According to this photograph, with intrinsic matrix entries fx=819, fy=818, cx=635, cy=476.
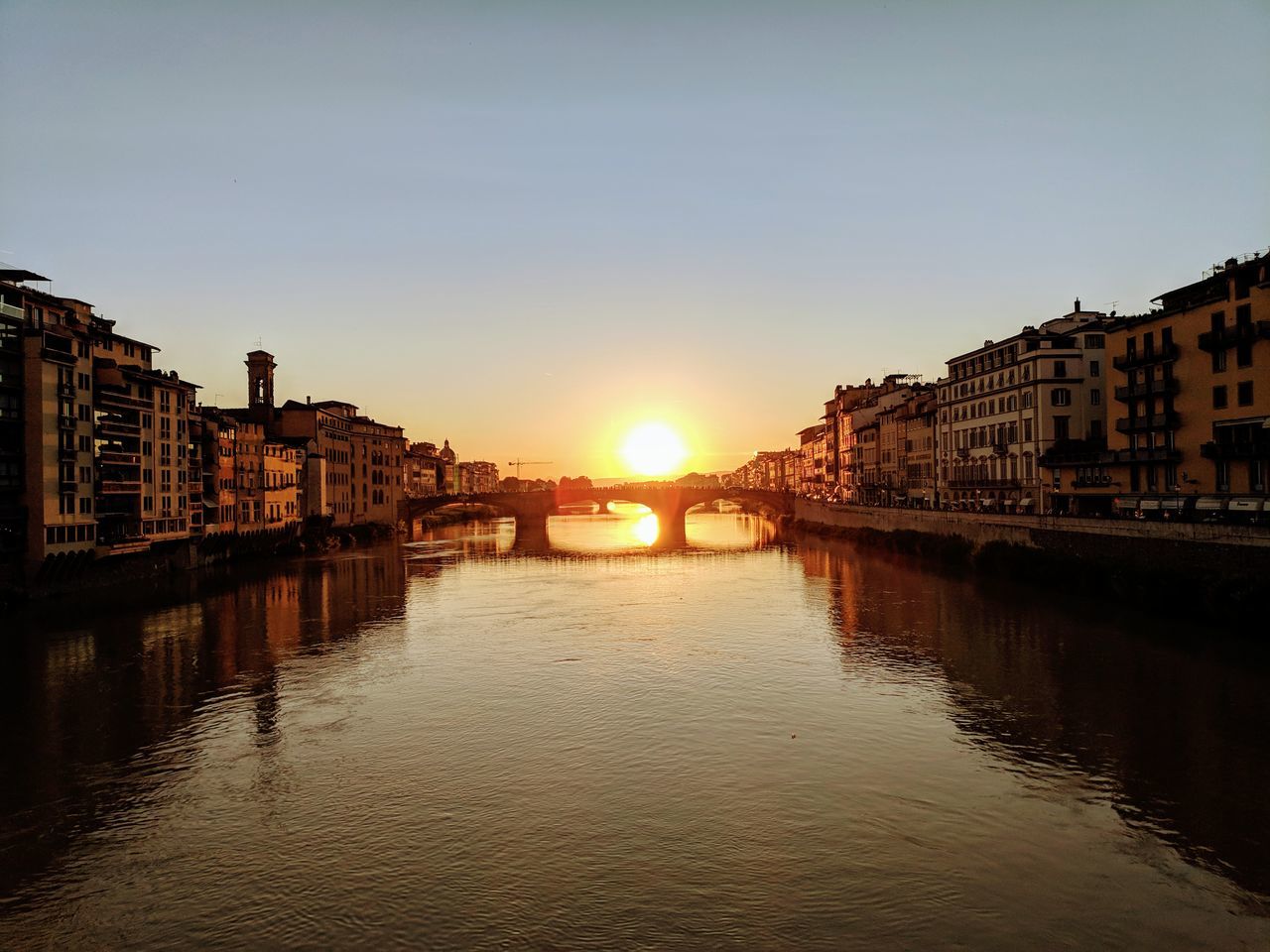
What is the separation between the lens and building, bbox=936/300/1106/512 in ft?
188

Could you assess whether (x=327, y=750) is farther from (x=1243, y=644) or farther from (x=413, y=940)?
(x=1243, y=644)

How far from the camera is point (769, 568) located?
65.7m

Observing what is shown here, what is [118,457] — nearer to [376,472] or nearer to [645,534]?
[376,472]

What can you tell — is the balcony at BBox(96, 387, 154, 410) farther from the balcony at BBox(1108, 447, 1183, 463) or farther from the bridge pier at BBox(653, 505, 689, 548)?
the balcony at BBox(1108, 447, 1183, 463)

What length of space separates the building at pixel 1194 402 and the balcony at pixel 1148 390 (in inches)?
2.5

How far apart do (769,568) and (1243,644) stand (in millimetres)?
37101

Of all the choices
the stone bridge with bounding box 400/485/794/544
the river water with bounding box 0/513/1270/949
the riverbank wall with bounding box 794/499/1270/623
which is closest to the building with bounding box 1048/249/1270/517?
the riverbank wall with bounding box 794/499/1270/623

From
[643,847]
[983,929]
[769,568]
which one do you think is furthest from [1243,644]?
[769,568]

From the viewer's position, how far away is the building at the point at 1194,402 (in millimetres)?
39438

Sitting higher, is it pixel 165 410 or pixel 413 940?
pixel 165 410

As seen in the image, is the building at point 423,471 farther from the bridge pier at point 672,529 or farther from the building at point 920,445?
the building at point 920,445

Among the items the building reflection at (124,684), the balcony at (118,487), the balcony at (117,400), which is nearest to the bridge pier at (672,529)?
the building reflection at (124,684)

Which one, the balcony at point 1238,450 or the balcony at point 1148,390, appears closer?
the balcony at point 1238,450

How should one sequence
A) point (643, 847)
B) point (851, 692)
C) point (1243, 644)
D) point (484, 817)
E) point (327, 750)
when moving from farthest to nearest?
→ 1. point (1243, 644)
2. point (851, 692)
3. point (327, 750)
4. point (484, 817)
5. point (643, 847)
